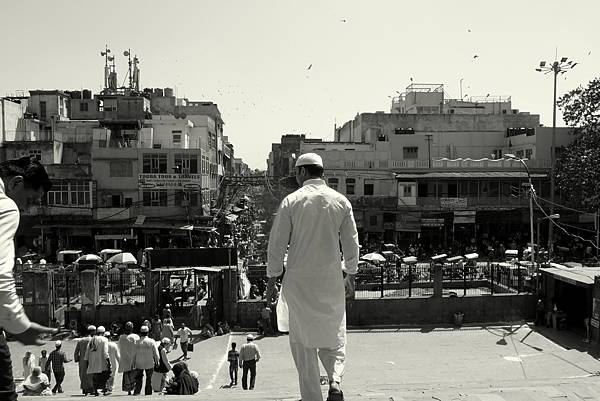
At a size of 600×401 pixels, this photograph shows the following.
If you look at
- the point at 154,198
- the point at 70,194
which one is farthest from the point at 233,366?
the point at 70,194

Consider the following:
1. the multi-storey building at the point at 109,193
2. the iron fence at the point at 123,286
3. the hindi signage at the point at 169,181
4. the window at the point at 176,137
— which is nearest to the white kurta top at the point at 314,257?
the iron fence at the point at 123,286

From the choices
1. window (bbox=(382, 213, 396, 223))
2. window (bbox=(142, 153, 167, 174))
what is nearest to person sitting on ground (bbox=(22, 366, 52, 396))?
window (bbox=(142, 153, 167, 174))

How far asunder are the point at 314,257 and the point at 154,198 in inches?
1446

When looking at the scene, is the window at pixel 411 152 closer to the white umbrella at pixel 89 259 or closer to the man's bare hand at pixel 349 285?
the white umbrella at pixel 89 259

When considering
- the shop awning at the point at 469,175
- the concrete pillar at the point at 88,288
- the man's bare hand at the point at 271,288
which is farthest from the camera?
the shop awning at the point at 469,175

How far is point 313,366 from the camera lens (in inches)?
199

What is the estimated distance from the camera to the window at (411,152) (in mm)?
46938

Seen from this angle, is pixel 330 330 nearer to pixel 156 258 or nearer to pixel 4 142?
pixel 156 258

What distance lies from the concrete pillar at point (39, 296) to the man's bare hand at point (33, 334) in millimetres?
19200

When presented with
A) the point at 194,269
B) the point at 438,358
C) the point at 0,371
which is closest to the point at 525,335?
the point at 438,358

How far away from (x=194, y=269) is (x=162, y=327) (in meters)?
3.39

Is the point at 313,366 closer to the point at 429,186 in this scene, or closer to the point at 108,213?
the point at 108,213

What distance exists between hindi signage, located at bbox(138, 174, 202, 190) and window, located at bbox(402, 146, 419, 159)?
1647cm

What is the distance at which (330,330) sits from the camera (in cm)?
502
